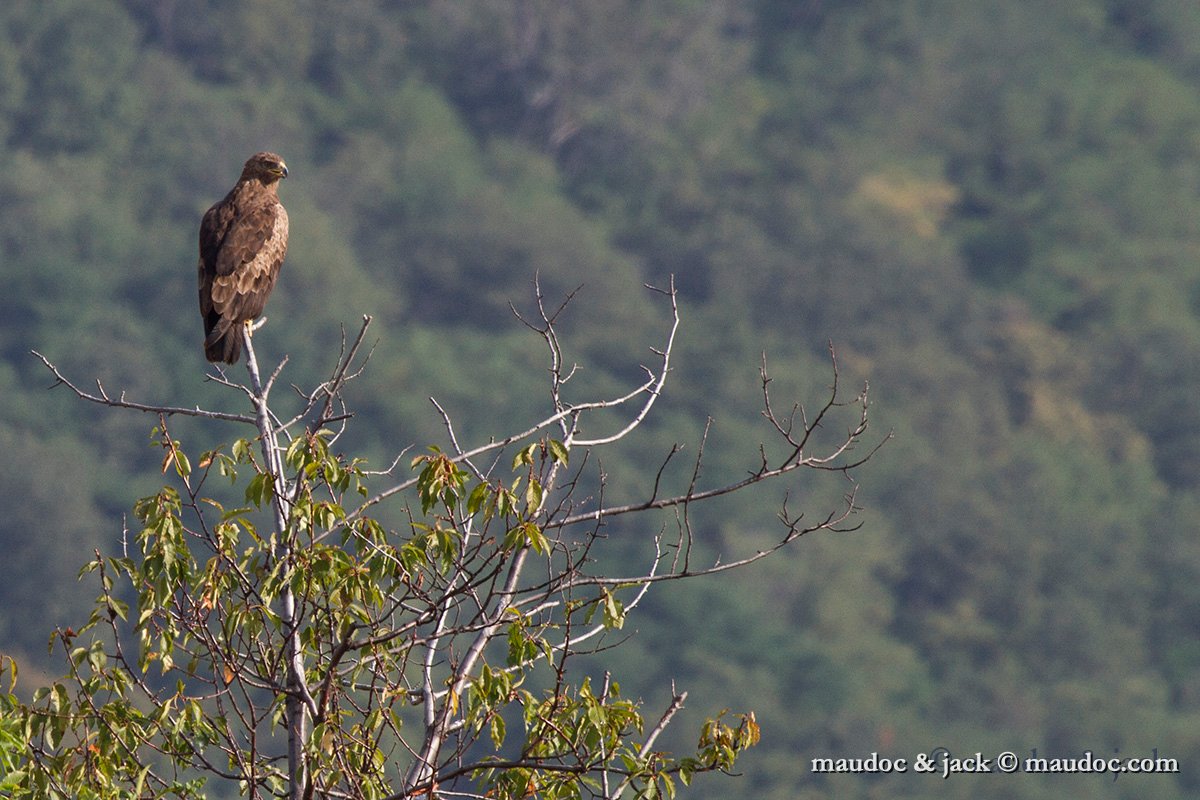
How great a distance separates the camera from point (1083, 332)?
7044 centimetres

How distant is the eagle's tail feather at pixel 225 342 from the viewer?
10438mm

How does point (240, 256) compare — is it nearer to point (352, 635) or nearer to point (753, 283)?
point (352, 635)

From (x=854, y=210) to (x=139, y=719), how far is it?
231 ft

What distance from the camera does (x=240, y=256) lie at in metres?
11.2

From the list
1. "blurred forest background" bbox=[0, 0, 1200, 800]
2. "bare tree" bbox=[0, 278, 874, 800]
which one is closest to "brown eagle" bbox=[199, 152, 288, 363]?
"bare tree" bbox=[0, 278, 874, 800]

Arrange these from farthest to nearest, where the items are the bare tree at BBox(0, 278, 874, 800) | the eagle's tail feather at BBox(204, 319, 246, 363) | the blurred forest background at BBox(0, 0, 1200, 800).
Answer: the blurred forest background at BBox(0, 0, 1200, 800) → the eagle's tail feather at BBox(204, 319, 246, 363) → the bare tree at BBox(0, 278, 874, 800)

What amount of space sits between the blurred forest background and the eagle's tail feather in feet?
113

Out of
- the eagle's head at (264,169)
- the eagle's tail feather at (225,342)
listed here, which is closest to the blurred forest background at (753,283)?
the eagle's head at (264,169)

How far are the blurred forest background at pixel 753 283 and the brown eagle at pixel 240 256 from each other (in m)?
33.1

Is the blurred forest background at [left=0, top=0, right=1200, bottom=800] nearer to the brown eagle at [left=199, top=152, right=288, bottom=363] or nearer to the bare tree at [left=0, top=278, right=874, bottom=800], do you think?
the brown eagle at [left=199, top=152, right=288, bottom=363]

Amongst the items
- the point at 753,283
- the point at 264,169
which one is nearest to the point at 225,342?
the point at 264,169

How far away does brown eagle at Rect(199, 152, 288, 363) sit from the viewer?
10.5m

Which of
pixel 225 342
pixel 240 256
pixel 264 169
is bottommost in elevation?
pixel 225 342

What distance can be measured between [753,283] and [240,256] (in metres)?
61.4
